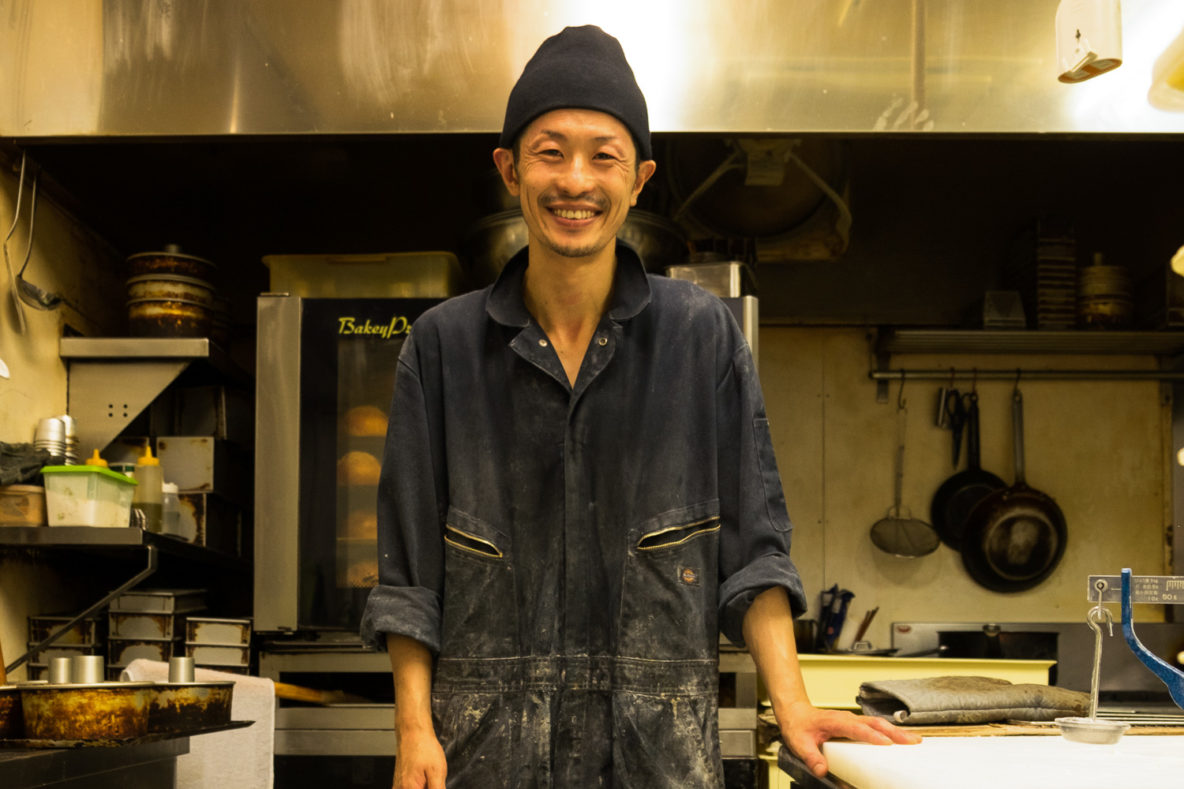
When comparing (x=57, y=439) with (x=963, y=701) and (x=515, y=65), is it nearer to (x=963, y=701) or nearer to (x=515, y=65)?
(x=515, y=65)

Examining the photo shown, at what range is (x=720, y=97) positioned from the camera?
2.76 metres

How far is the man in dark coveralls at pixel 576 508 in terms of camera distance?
1.45 metres

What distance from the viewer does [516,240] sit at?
2.82 m

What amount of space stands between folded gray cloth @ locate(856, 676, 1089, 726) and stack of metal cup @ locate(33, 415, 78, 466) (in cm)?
192

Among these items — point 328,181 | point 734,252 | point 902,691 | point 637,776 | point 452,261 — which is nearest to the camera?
point 637,776

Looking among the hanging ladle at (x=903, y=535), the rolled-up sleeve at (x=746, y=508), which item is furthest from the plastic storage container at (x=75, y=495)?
the hanging ladle at (x=903, y=535)

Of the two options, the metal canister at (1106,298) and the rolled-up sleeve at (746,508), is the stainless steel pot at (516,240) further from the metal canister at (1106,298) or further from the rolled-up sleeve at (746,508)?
the metal canister at (1106,298)

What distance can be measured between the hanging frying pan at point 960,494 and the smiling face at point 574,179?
260cm

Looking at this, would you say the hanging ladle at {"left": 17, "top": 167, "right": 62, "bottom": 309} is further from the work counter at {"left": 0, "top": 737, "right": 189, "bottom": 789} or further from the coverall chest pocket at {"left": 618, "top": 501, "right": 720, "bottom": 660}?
the coverall chest pocket at {"left": 618, "top": 501, "right": 720, "bottom": 660}

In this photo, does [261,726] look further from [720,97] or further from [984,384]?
[984,384]

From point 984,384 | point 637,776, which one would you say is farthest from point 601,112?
point 984,384

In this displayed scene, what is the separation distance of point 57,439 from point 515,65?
1420 millimetres

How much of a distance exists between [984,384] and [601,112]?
2737 millimetres

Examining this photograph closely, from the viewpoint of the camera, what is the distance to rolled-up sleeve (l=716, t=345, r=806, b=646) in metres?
1.45
